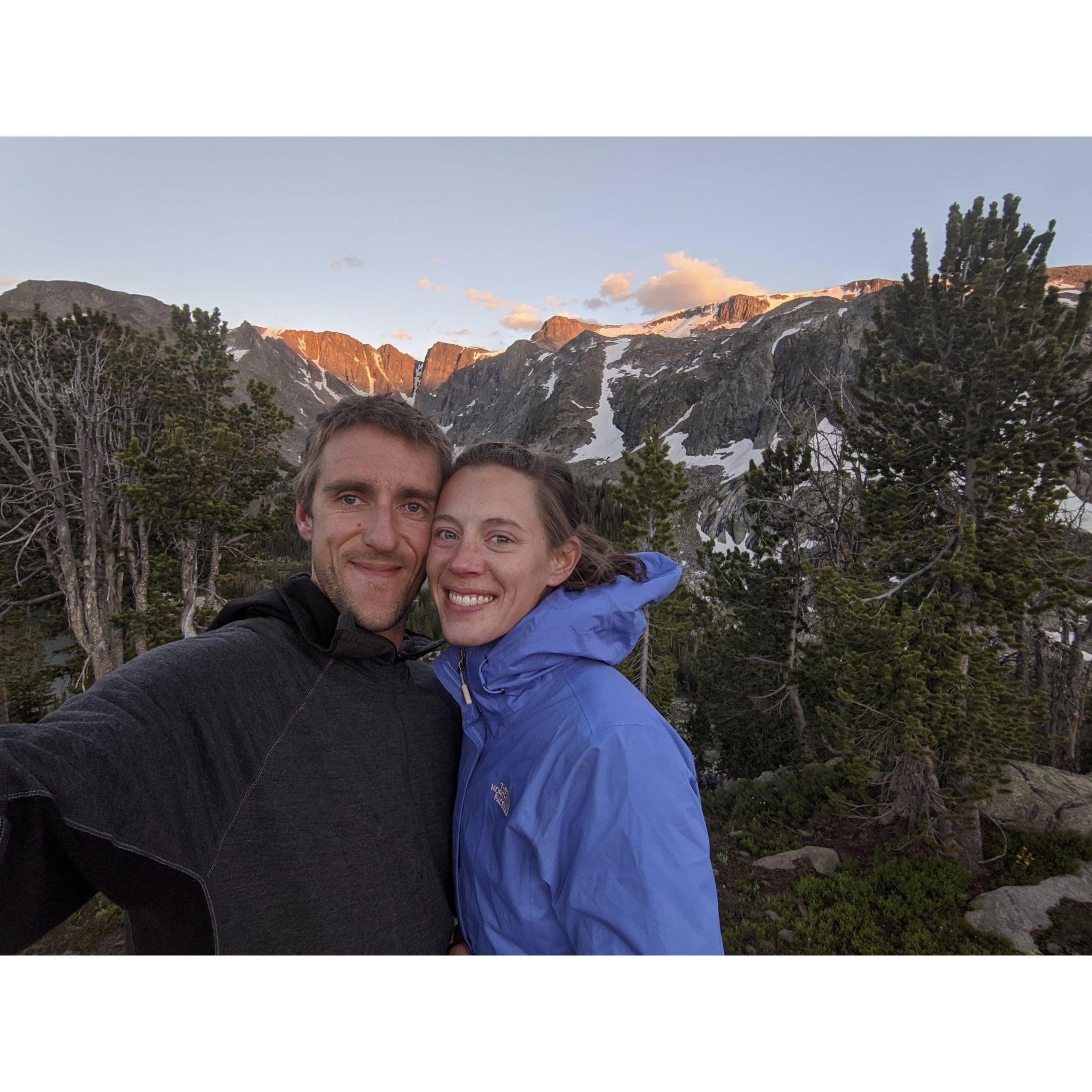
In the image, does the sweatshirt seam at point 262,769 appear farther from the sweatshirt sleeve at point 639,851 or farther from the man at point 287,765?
the sweatshirt sleeve at point 639,851

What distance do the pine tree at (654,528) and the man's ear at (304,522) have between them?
13.3 metres

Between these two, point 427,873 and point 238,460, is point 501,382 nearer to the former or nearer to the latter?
point 238,460

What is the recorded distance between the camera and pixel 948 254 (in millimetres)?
10047

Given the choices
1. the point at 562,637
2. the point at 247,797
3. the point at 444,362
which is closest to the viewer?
the point at 247,797

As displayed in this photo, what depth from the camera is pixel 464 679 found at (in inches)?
86.0

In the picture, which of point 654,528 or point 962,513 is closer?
point 962,513

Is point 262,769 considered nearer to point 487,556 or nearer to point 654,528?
point 487,556

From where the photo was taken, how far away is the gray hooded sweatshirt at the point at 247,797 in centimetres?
123

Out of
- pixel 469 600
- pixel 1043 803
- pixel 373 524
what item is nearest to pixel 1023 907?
pixel 1043 803

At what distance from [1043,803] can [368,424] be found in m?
18.1

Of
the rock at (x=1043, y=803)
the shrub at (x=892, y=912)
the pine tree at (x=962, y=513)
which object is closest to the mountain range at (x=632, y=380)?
A: the pine tree at (x=962, y=513)

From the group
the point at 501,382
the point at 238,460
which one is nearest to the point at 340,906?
the point at 238,460

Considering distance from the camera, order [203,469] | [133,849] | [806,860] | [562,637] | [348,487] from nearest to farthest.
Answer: [133,849]
[562,637]
[348,487]
[806,860]
[203,469]

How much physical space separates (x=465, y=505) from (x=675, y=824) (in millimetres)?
1338
